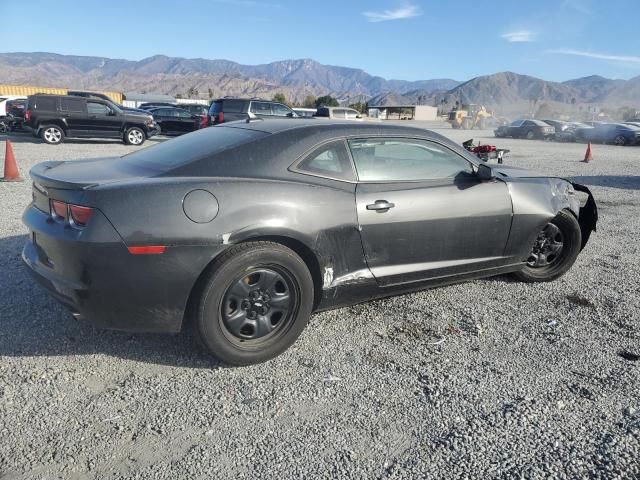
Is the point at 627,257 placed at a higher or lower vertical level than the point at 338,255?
lower

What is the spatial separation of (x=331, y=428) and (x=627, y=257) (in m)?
4.47

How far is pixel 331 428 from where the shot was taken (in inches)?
95.7

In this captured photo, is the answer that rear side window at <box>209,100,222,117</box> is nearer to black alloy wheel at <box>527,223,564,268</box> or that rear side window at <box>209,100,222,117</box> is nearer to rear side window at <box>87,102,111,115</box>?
rear side window at <box>87,102,111,115</box>

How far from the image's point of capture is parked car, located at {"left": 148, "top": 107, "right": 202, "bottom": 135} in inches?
822

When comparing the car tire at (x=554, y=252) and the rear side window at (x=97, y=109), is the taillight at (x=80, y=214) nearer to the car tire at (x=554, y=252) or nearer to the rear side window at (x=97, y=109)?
the car tire at (x=554, y=252)

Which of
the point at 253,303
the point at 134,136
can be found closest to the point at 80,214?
the point at 253,303

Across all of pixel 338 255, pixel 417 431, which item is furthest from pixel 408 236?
pixel 417 431

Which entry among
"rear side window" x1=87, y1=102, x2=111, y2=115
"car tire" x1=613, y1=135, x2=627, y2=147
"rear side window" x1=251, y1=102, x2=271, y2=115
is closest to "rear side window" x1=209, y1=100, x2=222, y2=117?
"rear side window" x1=251, y1=102, x2=271, y2=115

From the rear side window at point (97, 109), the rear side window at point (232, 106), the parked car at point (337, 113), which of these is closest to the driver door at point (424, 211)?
the rear side window at point (232, 106)

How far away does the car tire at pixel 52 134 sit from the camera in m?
15.6

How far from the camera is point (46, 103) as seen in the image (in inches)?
608

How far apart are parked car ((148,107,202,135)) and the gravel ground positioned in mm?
18155

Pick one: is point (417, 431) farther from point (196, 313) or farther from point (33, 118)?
point (33, 118)

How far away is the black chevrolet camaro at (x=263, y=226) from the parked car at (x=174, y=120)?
1840 centimetres
